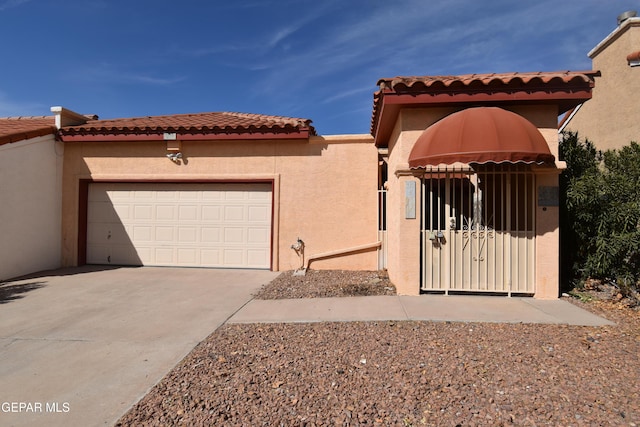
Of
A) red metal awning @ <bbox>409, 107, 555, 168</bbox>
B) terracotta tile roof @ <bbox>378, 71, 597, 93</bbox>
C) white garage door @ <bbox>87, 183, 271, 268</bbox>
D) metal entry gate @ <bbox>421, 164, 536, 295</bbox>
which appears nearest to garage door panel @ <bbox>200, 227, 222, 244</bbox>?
white garage door @ <bbox>87, 183, 271, 268</bbox>

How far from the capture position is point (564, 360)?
4.16 m

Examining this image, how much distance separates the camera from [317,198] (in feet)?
34.0

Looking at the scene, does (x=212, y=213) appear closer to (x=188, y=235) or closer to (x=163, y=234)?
(x=188, y=235)

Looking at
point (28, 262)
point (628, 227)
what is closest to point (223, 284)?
point (28, 262)

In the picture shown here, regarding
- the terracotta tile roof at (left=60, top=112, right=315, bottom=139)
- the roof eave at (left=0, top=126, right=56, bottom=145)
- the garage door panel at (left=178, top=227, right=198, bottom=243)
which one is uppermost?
the terracotta tile roof at (left=60, top=112, right=315, bottom=139)

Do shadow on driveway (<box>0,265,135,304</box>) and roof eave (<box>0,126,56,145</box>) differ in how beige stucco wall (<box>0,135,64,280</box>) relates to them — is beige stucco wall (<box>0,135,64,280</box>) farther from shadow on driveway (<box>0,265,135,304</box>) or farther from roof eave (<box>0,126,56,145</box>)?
shadow on driveway (<box>0,265,135,304</box>)

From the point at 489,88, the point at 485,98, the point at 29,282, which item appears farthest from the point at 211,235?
the point at 489,88

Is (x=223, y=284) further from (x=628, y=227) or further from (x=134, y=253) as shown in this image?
(x=628, y=227)

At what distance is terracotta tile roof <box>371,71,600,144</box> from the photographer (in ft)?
22.0

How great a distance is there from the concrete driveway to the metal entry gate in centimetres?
396

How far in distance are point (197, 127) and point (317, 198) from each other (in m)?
3.99

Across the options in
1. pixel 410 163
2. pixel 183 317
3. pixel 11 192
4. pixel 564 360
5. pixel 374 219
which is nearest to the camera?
pixel 564 360

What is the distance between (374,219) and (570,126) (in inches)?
382

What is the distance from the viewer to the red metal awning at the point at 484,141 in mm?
5879
